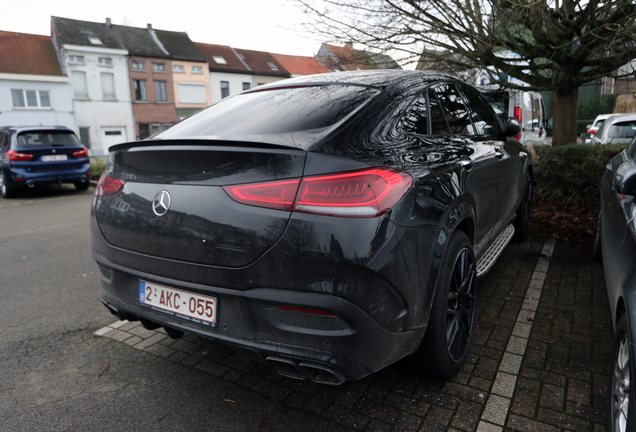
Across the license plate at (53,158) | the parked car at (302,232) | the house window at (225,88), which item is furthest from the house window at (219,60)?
the parked car at (302,232)

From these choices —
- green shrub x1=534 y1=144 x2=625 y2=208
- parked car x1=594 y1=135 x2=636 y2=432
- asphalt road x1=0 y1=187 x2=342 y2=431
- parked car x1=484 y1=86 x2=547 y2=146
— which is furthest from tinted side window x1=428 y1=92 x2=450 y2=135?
parked car x1=484 y1=86 x2=547 y2=146

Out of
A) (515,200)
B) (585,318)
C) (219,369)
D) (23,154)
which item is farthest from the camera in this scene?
(23,154)

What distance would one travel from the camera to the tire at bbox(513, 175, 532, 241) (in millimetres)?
5273

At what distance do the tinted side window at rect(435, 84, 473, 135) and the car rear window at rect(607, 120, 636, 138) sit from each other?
8.10 meters

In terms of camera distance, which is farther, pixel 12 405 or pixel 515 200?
pixel 515 200

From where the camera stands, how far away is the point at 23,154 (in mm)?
10844

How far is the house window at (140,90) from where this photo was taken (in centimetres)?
3869

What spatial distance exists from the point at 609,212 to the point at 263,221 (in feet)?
7.80

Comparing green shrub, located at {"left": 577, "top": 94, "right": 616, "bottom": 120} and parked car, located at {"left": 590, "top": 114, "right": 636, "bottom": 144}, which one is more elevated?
green shrub, located at {"left": 577, "top": 94, "right": 616, "bottom": 120}

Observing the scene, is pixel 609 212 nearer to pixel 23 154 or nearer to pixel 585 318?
pixel 585 318

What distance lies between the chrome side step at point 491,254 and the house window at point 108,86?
38.0 m

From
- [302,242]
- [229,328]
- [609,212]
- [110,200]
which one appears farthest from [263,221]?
[609,212]

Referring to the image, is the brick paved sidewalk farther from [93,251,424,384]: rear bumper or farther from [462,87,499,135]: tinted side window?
[462,87,499,135]: tinted side window

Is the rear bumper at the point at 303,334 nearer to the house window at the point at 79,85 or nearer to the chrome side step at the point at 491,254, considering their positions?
the chrome side step at the point at 491,254
